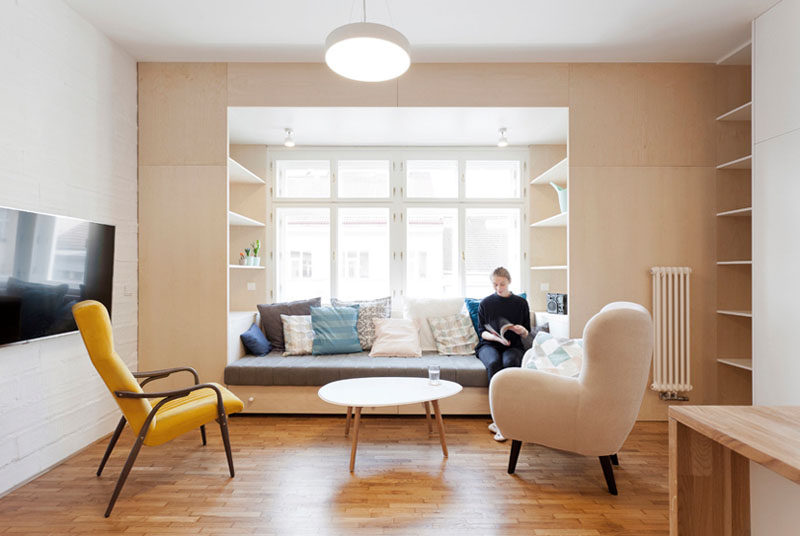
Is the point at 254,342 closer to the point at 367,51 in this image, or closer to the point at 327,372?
the point at 327,372

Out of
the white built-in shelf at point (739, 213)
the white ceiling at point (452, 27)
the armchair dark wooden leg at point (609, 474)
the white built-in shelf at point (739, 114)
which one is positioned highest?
the white ceiling at point (452, 27)

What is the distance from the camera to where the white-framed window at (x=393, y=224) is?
175 inches

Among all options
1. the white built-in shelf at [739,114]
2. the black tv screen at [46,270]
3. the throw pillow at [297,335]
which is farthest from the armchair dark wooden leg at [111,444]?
the white built-in shelf at [739,114]

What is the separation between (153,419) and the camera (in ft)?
7.29

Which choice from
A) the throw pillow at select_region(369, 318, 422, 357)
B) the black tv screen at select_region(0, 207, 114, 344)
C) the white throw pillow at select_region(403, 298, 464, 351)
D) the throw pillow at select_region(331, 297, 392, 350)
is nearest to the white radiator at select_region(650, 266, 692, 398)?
the white throw pillow at select_region(403, 298, 464, 351)

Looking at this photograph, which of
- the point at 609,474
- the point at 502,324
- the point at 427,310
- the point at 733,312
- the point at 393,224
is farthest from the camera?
the point at 393,224

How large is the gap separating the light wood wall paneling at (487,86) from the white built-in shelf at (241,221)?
69.6 inches

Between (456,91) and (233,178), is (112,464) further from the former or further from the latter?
(456,91)

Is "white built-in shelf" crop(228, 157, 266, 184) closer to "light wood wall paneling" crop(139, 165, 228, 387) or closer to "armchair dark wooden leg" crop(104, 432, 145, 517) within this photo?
"light wood wall paneling" crop(139, 165, 228, 387)

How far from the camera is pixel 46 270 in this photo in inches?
96.0

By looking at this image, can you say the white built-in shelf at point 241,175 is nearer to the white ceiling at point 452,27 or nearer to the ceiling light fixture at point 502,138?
the white ceiling at point 452,27

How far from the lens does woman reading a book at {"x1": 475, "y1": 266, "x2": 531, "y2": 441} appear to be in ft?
11.3

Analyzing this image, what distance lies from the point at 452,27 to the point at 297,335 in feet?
9.21

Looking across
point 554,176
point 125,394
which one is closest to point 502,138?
point 554,176
